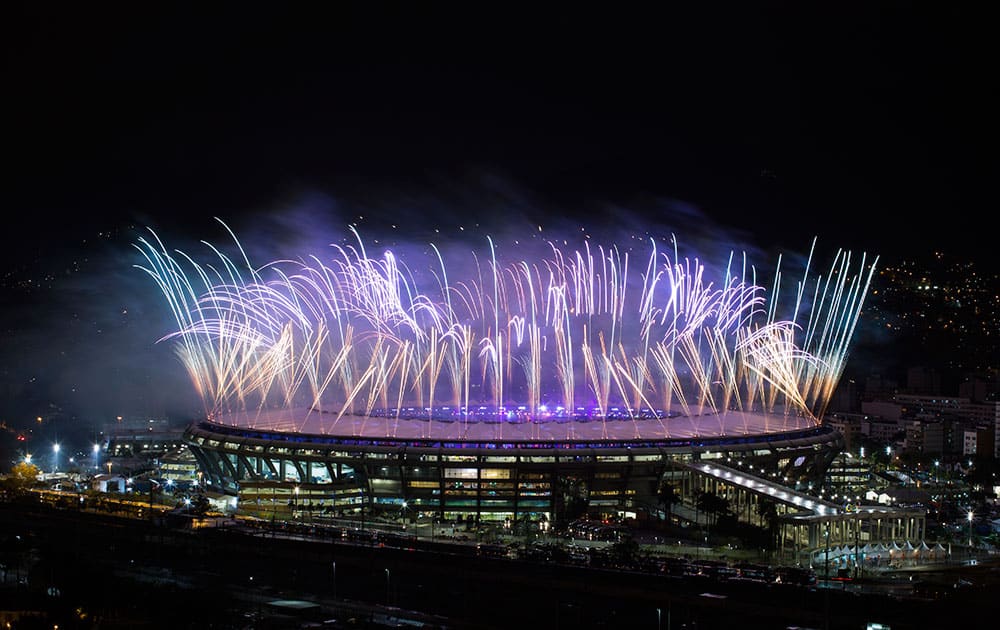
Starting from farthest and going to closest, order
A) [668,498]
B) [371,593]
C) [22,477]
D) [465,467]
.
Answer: [22,477] → [465,467] → [668,498] → [371,593]

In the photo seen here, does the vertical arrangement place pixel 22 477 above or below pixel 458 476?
below

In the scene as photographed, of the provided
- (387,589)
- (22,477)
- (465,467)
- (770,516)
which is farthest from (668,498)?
(22,477)

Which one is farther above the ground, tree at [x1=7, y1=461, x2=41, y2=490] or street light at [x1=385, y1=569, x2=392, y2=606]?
tree at [x1=7, y1=461, x2=41, y2=490]

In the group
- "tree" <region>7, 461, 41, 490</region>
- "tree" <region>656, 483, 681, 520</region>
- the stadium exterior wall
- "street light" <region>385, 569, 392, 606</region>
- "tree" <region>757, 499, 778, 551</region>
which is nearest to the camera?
"street light" <region>385, 569, 392, 606</region>

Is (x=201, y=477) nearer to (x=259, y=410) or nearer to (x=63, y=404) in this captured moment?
(x=259, y=410)

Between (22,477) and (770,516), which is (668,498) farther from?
(22,477)

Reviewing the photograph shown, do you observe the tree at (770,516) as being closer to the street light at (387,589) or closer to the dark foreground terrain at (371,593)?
the dark foreground terrain at (371,593)

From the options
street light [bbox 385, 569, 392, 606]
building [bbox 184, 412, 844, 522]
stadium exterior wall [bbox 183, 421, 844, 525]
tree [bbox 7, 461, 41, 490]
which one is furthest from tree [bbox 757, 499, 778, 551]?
tree [bbox 7, 461, 41, 490]

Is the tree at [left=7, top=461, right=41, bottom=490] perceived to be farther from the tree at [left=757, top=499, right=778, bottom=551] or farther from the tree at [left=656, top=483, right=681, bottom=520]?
the tree at [left=757, top=499, right=778, bottom=551]
